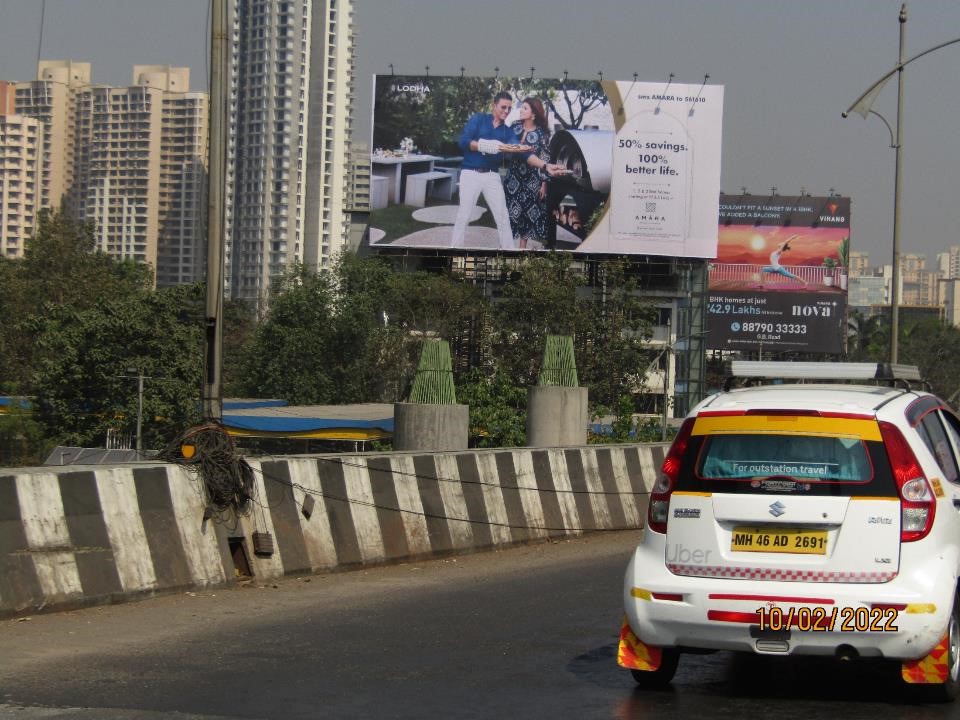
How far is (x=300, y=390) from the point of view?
81.9m

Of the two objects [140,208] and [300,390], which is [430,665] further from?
[140,208]

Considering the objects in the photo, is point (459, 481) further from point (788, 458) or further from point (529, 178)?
point (529, 178)

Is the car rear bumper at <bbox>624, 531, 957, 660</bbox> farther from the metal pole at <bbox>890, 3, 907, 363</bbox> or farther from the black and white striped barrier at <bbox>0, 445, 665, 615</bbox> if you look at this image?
the metal pole at <bbox>890, 3, 907, 363</bbox>

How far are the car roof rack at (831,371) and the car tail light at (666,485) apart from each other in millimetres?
830

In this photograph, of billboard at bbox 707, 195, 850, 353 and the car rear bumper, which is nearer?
the car rear bumper

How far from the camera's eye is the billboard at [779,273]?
3342 inches

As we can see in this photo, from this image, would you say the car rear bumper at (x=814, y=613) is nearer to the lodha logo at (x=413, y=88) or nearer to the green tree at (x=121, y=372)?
the green tree at (x=121, y=372)

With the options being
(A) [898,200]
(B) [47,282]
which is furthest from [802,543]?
(B) [47,282]

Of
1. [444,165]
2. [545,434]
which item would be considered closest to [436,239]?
[444,165]

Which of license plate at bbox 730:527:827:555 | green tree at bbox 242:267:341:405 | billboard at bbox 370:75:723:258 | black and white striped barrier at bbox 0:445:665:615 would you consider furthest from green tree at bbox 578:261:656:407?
license plate at bbox 730:527:827:555

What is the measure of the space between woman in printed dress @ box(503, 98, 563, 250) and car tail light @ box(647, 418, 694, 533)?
62.0 m
